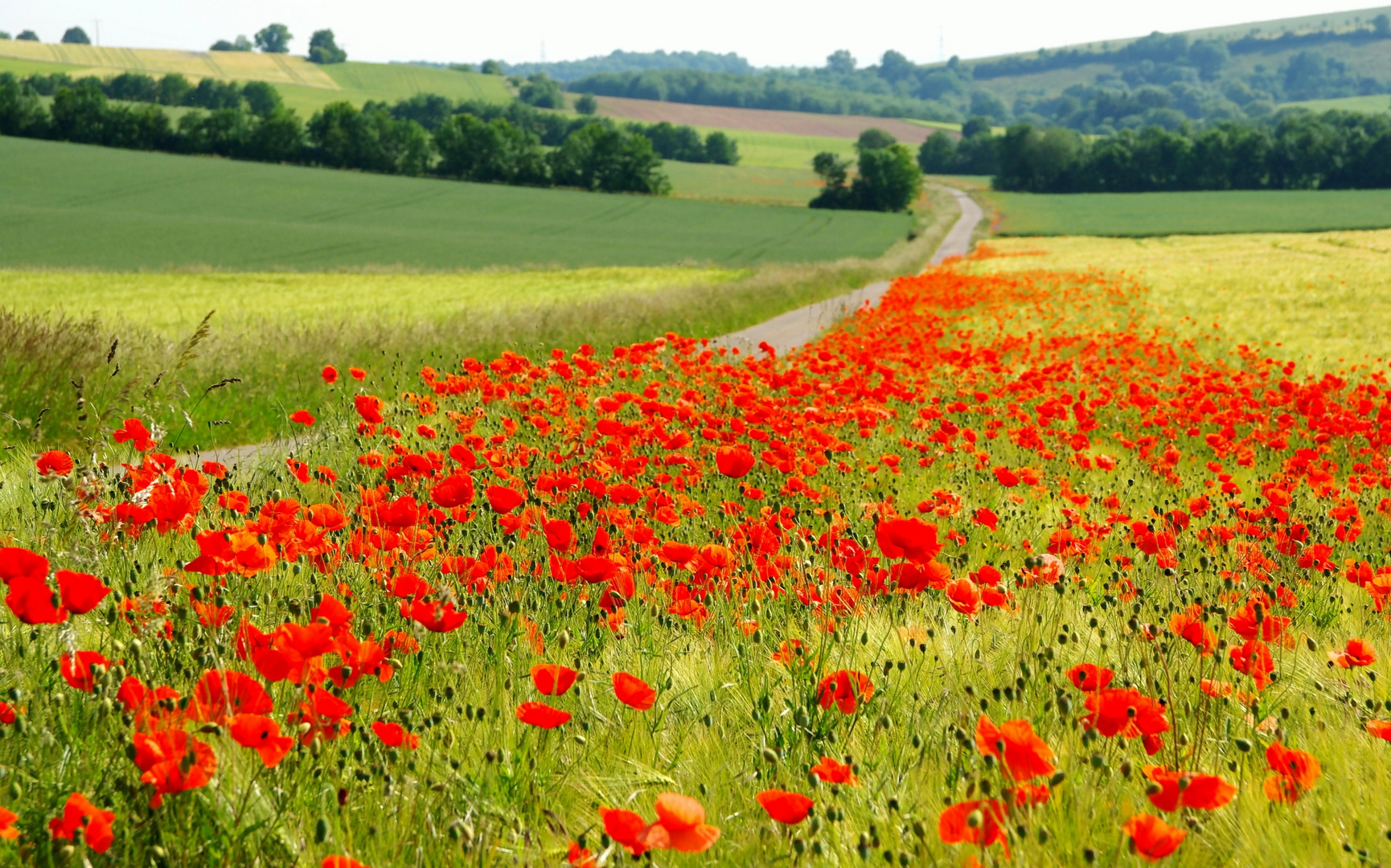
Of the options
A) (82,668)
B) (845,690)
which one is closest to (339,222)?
(82,668)

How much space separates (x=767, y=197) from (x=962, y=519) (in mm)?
77572

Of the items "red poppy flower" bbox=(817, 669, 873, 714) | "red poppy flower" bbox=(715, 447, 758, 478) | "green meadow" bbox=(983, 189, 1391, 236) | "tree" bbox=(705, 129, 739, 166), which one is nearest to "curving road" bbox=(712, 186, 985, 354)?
"red poppy flower" bbox=(715, 447, 758, 478)

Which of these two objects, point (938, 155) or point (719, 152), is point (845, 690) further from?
point (938, 155)

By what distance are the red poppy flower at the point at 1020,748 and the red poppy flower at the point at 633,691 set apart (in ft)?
2.09

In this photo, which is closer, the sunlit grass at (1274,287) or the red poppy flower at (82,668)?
the red poppy flower at (82,668)

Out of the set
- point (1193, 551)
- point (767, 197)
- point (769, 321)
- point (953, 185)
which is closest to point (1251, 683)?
point (1193, 551)

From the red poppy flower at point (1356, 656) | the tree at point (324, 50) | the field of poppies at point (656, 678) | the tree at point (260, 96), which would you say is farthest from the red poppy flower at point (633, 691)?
the tree at point (324, 50)

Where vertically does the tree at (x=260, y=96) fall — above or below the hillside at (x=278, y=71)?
below

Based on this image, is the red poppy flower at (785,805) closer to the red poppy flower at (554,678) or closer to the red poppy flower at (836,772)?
the red poppy flower at (836,772)

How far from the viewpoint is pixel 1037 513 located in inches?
224

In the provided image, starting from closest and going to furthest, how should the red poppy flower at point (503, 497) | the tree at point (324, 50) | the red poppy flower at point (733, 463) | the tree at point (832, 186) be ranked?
1. the red poppy flower at point (503, 497)
2. the red poppy flower at point (733, 463)
3. the tree at point (832, 186)
4. the tree at point (324, 50)

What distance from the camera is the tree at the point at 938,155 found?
11731 centimetres

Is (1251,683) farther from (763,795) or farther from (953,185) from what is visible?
(953,185)

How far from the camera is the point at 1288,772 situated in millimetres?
1775
